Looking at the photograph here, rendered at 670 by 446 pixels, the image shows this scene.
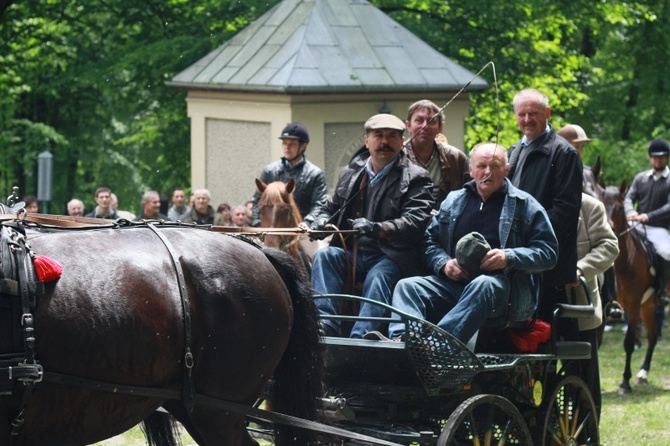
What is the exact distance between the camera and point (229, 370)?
5285 millimetres

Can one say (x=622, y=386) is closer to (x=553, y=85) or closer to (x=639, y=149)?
(x=553, y=85)

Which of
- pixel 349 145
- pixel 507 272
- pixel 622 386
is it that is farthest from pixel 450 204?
pixel 349 145

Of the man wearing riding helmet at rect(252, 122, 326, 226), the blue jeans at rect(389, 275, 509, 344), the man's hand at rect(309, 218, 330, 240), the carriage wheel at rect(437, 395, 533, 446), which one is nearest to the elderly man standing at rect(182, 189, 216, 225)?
the man wearing riding helmet at rect(252, 122, 326, 226)

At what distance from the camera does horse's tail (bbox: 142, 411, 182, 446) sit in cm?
568

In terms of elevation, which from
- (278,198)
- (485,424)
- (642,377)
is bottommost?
(642,377)

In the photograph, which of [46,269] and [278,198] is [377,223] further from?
[46,269]

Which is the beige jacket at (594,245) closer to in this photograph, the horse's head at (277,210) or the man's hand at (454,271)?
the man's hand at (454,271)

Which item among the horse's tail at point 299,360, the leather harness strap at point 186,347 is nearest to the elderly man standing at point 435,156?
the horse's tail at point 299,360

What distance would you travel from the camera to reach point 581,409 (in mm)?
6992

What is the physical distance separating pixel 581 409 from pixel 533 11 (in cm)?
1313

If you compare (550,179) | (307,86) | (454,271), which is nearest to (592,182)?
(550,179)

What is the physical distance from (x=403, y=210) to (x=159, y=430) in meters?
2.05

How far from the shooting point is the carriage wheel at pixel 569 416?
6648 millimetres

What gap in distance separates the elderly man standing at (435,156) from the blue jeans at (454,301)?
4.56 ft
